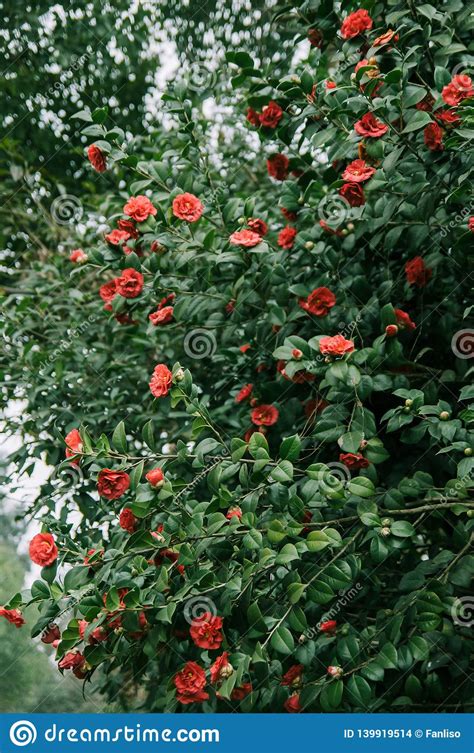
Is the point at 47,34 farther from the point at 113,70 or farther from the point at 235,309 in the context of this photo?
the point at 235,309

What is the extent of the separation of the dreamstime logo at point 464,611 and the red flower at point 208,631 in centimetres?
52

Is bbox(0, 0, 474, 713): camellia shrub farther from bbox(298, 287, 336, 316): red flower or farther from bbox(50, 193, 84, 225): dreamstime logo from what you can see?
bbox(50, 193, 84, 225): dreamstime logo

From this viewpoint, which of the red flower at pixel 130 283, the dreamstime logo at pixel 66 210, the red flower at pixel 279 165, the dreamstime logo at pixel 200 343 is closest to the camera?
the red flower at pixel 130 283

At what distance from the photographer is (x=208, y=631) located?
5.74 ft

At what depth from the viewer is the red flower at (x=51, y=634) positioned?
1.84 m

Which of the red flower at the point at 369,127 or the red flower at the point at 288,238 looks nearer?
the red flower at the point at 369,127

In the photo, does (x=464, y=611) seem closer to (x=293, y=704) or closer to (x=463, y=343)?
(x=293, y=704)

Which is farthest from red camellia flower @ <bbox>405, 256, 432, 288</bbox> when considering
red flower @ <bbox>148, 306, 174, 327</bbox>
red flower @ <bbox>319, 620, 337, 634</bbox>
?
red flower @ <bbox>319, 620, 337, 634</bbox>

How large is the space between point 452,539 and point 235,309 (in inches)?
32.2

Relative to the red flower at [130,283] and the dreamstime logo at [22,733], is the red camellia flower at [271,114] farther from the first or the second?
the dreamstime logo at [22,733]

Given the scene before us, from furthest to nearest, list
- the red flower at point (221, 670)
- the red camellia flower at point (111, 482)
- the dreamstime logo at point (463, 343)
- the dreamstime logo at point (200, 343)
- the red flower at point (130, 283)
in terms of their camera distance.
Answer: the dreamstime logo at point (200, 343), the red flower at point (130, 283), the dreamstime logo at point (463, 343), the red camellia flower at point (111, 482), the red flower at point (221, 670)

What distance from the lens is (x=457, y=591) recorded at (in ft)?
6.46

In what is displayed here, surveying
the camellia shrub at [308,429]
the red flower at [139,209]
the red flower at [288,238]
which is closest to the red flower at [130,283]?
the camellia shrub at [308,429]

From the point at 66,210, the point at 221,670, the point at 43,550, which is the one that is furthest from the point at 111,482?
the point at 66,210
